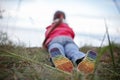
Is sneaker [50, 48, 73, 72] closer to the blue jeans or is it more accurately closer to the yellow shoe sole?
the yellow shoe sole

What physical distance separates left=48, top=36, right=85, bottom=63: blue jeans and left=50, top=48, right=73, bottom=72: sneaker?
1.02 ft

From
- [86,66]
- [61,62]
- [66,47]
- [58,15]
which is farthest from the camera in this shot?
[58,15]

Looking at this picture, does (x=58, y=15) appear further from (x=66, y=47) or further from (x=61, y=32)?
(x=66, y=47)

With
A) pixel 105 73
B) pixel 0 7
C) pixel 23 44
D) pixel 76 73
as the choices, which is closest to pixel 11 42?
pixel 23 44

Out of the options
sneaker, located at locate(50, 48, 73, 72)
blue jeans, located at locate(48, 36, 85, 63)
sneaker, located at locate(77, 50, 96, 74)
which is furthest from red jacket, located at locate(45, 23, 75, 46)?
sneaker, located at locate(77, 50, 96, 74)

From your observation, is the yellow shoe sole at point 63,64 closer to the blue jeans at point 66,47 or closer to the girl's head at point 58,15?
the blue jeans at point 66,47

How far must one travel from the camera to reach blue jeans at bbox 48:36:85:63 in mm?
3791

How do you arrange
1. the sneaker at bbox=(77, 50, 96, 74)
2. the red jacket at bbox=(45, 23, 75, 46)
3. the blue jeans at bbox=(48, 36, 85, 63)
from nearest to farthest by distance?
the sneaker at bbox=(77, 50, 96, 74)
the blue jeans at bbox=(48, 36, 85, 63)
the red jacket at bbox=(45, 23, 75, 46)

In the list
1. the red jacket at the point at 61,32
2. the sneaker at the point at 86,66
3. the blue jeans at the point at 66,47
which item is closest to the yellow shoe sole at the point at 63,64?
the sneaker at the point at 86,66

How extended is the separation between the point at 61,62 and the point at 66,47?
3.27ft

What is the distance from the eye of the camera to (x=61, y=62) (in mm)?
3252

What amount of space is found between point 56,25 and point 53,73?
2.50 meters

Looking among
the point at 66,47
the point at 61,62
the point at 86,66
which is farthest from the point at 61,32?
the point at 86,66

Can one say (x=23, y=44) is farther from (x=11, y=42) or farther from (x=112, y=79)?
(x=112, y=79)
